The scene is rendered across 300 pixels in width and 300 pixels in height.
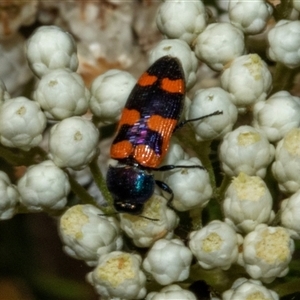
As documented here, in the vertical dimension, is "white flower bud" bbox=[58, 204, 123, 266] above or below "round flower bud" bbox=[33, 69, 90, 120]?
below

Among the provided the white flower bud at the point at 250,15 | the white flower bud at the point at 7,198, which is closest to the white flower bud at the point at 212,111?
the white flower bud at the point at 250,15

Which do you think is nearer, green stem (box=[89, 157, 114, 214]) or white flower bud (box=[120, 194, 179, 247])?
white flower bud (box=[120, 194, 179, 247])

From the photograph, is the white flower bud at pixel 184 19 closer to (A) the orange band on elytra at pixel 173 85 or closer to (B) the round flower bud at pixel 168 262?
(A) the orange band on elytra at pixel 173 85

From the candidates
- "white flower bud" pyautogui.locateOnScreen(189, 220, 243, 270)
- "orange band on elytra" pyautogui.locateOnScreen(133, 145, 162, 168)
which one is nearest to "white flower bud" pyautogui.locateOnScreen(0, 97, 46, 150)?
"orange band on elytra" pyautogui.locateOnScreen(133, 145, 162, 168)

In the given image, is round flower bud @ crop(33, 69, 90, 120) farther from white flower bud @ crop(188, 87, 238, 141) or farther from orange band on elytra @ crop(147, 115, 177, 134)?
white flower bud @ crop(188, 87, 238, 141)

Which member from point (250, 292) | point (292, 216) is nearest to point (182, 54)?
point (292, 216)

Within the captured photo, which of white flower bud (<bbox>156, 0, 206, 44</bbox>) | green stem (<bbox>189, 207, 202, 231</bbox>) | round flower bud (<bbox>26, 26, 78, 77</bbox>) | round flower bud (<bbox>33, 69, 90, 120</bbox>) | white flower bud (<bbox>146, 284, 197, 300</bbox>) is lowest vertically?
white flower bud (<bbox>146, 284, 197, 300</bbox>)

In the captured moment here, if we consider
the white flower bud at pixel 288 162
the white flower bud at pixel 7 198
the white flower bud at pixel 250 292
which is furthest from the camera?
the white flower bud at pixel 7 198

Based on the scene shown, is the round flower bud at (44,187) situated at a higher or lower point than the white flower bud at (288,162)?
lower

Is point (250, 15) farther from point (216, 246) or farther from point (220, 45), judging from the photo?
point (216, 246)
